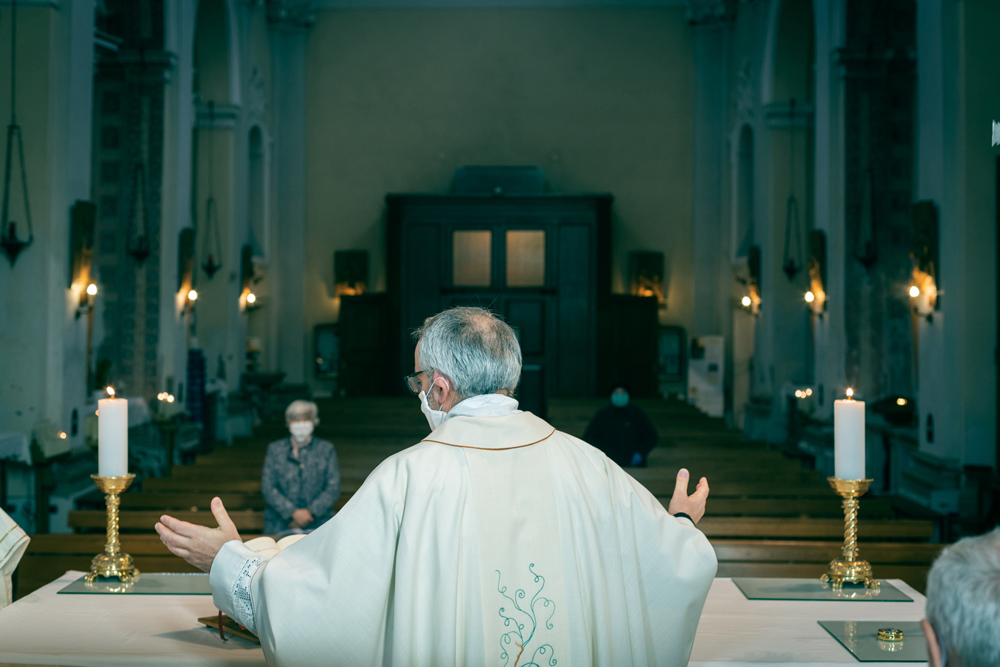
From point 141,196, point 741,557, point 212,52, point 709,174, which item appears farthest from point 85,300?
point 709,174

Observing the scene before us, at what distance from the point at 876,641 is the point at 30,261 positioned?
6.34 meters

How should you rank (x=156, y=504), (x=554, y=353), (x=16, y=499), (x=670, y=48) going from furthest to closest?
(x=670, y=48) → (x=554, y=353) → (x=16, y=499) → (x=156, y=504)

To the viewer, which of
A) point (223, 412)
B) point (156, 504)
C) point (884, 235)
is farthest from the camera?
point (223, 412)

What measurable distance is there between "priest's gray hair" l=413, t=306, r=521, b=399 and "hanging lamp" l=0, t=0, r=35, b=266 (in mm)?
5613

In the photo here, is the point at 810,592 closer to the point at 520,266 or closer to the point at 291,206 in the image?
the point at 520,266

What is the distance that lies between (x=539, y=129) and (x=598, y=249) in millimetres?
2516

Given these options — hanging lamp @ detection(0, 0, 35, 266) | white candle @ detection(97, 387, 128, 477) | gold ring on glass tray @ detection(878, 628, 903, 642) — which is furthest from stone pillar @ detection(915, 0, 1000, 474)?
hanging lamp @ detection(0, 0, 35, 266)

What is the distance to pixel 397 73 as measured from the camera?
14664 millimetres

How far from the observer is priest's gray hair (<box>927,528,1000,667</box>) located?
1061mm

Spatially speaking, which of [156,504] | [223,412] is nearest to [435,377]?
[156,504]

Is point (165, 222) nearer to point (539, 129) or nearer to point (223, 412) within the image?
point (223, 412)

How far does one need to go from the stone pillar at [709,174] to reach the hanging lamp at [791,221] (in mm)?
2745

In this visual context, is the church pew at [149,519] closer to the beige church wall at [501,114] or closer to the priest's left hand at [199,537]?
the priest's left hand at [199,537]

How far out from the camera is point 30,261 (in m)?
6.54
